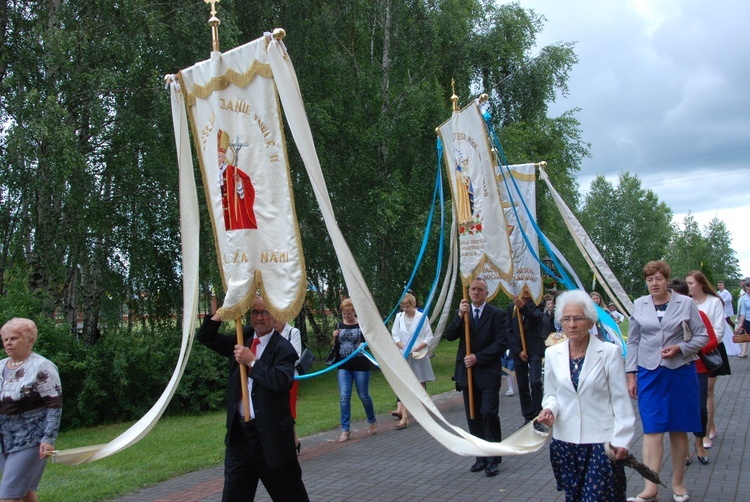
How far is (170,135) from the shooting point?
1489 centimetres

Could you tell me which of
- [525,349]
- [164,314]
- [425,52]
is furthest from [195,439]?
[425,52]

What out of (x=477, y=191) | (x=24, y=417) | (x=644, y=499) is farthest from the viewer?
(x=477, y=191)

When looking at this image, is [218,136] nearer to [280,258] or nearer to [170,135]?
[280,258]

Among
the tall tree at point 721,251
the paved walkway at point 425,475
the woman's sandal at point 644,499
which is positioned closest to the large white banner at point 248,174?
the paved walkway at point 425,475

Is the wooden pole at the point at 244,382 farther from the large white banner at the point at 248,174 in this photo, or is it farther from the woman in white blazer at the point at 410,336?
the woman in white blazer at the point at 410,336

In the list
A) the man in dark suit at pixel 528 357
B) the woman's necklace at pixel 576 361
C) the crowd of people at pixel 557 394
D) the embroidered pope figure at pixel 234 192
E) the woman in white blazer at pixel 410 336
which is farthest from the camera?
the woman in white blazer at pixel 410 336

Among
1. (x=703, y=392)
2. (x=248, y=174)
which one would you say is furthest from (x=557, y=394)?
(x=703, y=392)

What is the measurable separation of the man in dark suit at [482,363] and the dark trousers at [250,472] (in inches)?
122

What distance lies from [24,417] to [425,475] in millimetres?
4052

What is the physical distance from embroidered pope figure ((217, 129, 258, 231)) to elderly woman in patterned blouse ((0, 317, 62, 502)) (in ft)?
5.80

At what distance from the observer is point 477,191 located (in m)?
8.66

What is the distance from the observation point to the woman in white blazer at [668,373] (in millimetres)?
5848

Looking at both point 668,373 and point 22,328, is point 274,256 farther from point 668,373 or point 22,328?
point 668,373

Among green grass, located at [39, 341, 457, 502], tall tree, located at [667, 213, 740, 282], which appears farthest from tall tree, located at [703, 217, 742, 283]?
green grass, located at [39, 341, 457, 502]
